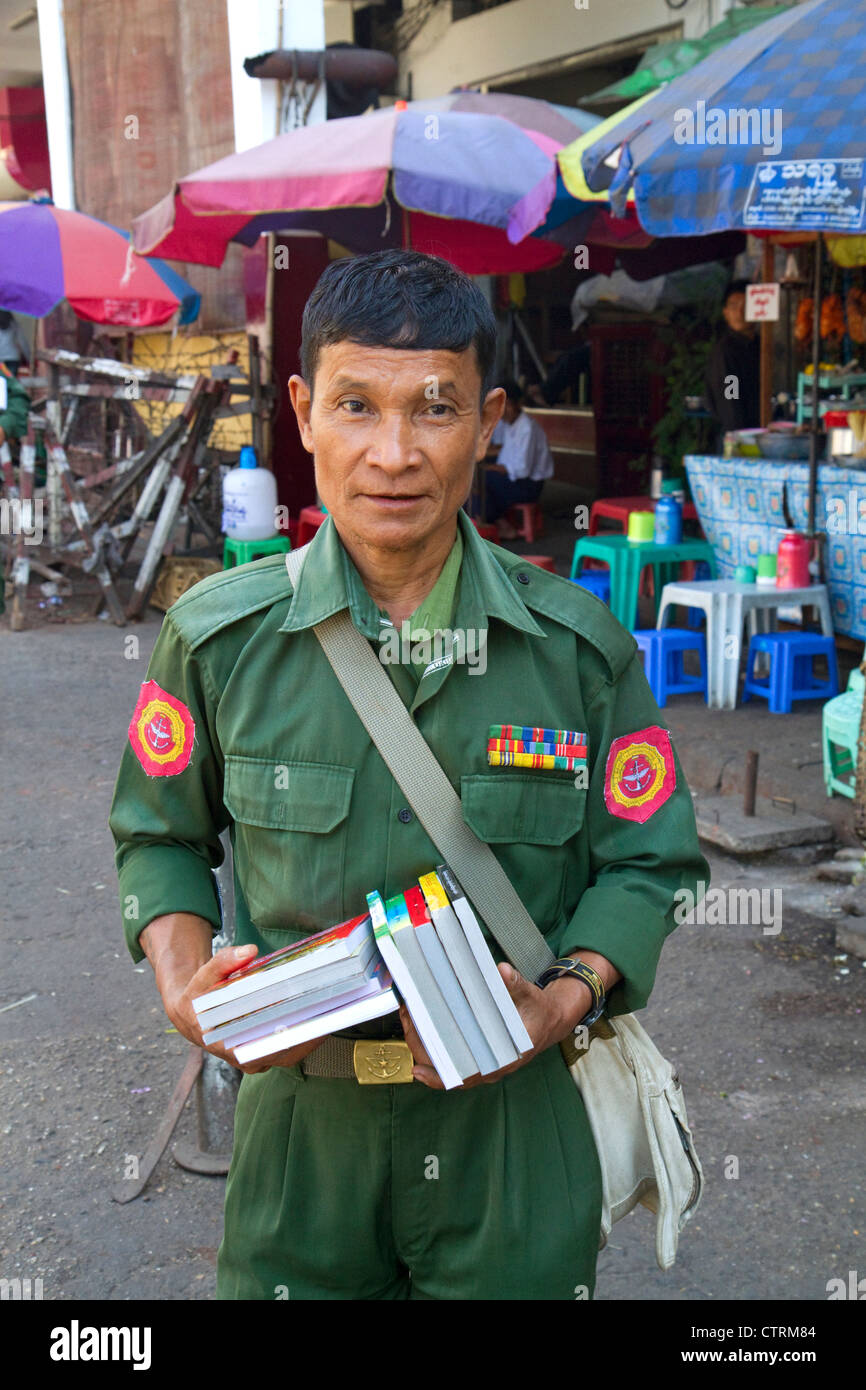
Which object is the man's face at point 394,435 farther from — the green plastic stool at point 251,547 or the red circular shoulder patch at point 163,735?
the green plastic stool at point 251,547

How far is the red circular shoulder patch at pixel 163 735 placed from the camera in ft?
5.63

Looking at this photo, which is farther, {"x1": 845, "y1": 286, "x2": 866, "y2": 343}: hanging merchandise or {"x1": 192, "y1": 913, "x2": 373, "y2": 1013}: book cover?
{"x1": 845, "y1": 286, "x2": 866, "y2": 343}: hanging merchandise

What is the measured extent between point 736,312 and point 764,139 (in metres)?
4.78

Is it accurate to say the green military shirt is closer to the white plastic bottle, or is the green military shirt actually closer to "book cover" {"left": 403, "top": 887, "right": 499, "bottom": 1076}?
"book cover" {"left": 403, "top": 887, "right": 499, "bottom": 1076}

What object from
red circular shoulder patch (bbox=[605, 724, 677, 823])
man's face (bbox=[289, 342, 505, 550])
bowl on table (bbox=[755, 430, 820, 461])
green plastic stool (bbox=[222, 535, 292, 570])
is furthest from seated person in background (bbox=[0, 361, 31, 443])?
red circular shoulder patch (bbox=[605, 724, 677, 823])

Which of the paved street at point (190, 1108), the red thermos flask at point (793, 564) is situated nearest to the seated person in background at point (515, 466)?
the red thermos flask at point (793, 564)

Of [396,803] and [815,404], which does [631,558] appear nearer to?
[815,404]

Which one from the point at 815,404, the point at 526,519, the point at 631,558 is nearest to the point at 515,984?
the point at 815,404

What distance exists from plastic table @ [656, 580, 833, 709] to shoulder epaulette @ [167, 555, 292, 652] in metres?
5.28

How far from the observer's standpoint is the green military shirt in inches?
64.6

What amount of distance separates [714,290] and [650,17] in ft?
7.60

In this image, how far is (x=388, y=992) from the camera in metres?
1.47

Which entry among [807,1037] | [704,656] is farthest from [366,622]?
[704,656]

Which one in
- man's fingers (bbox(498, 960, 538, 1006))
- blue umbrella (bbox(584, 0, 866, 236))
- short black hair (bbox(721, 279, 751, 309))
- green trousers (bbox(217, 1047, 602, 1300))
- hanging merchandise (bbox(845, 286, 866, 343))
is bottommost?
green trousers (bbox(217, 1047, 602, 1300))
